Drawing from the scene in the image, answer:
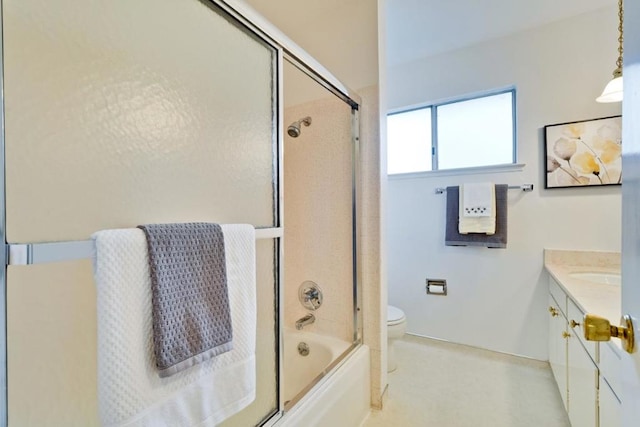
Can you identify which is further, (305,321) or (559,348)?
(305,321)

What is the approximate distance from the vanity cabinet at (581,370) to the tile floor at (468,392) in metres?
0.19

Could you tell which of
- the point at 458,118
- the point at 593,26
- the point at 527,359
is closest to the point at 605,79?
the point at 593,26

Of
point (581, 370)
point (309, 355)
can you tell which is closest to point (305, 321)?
point (309, 355)

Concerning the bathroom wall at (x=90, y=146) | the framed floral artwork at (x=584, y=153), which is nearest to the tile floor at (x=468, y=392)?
the bathroom wall at (x=90, y=146)

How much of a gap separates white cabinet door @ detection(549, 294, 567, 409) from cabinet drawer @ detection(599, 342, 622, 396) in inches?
25.6

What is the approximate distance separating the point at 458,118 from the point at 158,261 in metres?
2.75

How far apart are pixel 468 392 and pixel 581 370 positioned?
795mm

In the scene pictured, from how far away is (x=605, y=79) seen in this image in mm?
2025

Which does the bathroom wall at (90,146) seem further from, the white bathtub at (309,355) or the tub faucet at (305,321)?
the tub faucet at (305,321)

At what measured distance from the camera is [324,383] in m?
1.31

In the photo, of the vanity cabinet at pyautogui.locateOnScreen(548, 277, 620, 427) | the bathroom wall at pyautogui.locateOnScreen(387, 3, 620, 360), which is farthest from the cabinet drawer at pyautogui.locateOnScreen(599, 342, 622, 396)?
the bathroom wall at pyautogui.locateOnScreen(387, 3, 620, 360)

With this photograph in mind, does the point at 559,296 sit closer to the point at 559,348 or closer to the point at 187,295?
the point at 559,348

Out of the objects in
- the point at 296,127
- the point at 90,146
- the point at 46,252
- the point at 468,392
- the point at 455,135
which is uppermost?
the point at 455,135

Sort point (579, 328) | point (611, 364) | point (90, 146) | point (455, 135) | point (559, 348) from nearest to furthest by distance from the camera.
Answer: point (90, 146), point (611, 364), point (579, 328), point (559, 348), point (455, 135)
